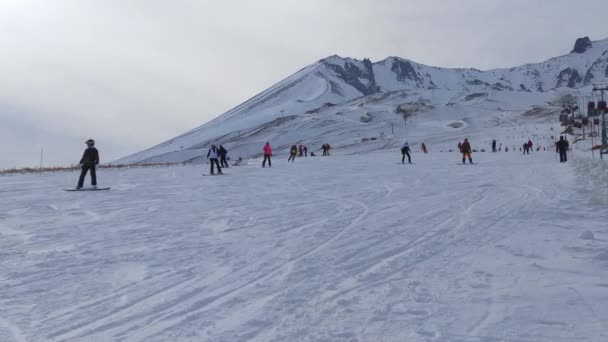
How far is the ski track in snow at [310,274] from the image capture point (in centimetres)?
430

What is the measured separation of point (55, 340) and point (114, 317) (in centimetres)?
57

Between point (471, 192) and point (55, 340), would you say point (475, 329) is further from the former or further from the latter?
point (471, 192)

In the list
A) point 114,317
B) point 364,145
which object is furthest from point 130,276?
point 364,145

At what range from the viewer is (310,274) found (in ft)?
19.6

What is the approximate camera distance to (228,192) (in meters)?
16.6

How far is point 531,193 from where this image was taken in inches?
545

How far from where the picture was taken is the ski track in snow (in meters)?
4.30

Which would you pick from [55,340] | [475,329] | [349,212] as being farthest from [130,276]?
[349,212]

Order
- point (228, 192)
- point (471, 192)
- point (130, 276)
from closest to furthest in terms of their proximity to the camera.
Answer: point (130, 276) → point (471, 192) → point (228, 192)

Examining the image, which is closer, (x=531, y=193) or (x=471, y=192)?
(x=531, y=193)

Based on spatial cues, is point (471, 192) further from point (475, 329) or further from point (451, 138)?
point (451, 138)

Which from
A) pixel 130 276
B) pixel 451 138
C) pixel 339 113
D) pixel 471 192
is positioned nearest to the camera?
pixel 130 276

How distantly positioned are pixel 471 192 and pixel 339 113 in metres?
183

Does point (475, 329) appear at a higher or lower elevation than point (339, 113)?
lower
